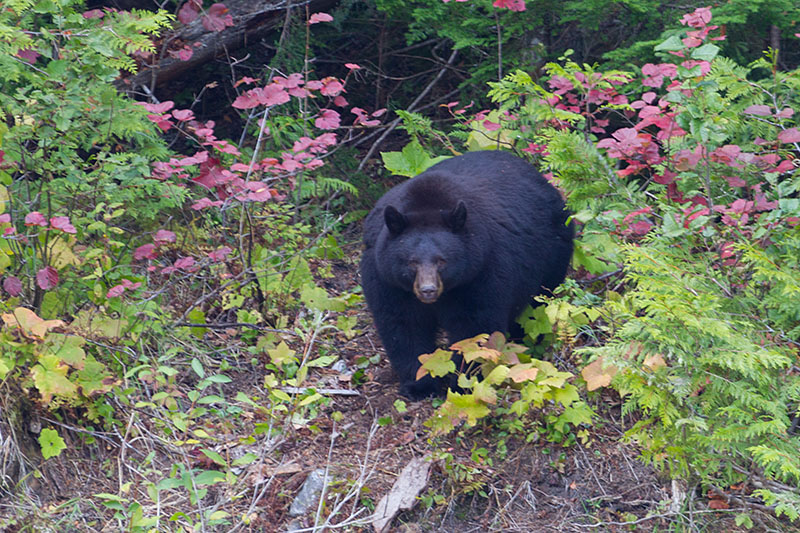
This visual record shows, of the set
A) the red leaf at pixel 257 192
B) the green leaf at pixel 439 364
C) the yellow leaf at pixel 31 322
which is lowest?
the green leaf at pixel 439 364

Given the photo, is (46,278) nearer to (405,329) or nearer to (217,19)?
(405,329)

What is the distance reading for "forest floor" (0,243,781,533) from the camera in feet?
13.1

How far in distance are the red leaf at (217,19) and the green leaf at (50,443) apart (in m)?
3.02

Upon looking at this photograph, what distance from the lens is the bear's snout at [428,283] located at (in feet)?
15.9

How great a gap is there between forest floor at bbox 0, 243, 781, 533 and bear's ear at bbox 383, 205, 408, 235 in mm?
1107

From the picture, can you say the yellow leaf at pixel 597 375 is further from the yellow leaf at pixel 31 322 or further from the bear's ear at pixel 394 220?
the yellow leaf at pixel 31 322

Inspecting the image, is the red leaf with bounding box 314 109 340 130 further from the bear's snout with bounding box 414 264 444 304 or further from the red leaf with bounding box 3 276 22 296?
the red leaf with bounding box 3 276 22 296

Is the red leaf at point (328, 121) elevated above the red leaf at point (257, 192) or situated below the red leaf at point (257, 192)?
above

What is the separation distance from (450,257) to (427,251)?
136 millimetres

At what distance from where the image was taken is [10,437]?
3969 millimetres

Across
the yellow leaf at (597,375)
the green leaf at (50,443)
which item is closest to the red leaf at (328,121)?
the yellow leaf at (597,375)

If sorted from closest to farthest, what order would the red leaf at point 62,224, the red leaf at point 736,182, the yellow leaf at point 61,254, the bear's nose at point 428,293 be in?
the red leaf at point 736,182 → the red leaf at point 62,224 → the yellow leaf at point 61,254 → the bear's nose at point 428,293

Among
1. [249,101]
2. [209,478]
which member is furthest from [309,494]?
[249,101]

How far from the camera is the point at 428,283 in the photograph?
485 centimetres
